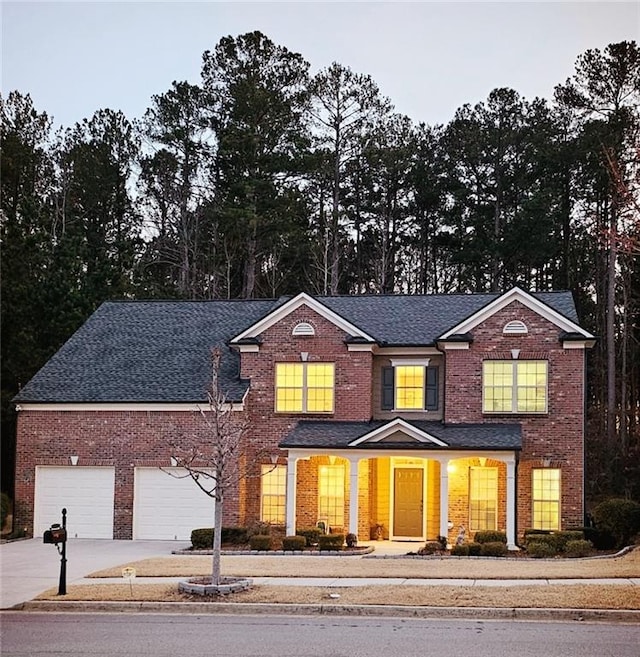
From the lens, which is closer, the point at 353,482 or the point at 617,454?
the point at 353,482

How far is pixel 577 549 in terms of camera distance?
26203mm

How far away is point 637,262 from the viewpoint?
162 feet

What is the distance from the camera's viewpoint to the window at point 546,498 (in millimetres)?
29703

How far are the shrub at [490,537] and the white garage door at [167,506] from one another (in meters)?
7.92

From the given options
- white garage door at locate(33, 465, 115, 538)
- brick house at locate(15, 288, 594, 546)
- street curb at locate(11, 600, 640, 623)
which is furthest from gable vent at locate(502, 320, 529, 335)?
street curb at locate(11, 600, 640, 623)

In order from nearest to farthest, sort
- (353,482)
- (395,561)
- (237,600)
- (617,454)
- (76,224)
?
(237,600), (395,561), (353,482), (617,454), (76,224)

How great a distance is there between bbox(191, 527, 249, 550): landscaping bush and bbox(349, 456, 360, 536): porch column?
9.78ft

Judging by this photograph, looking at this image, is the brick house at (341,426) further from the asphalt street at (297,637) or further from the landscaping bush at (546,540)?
the asphalt street at (297,637)

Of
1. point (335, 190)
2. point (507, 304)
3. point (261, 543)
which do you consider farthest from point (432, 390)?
point (335, 190)

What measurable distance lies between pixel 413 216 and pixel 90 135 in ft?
57.5

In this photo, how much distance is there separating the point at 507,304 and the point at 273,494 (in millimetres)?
8809

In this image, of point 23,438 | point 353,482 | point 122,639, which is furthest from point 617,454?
point 122,639

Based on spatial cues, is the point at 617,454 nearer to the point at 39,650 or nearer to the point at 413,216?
the point at 413,216

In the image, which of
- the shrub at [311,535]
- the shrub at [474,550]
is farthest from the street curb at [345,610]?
the shrub at [311,535]
